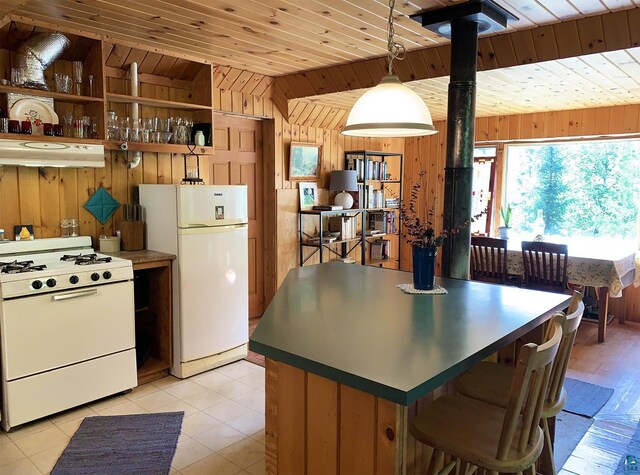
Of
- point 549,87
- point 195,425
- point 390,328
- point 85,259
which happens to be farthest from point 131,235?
point 549,87

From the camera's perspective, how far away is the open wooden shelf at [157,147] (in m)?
3.53

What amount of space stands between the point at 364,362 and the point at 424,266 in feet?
3.40

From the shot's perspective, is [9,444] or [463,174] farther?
[463,174]

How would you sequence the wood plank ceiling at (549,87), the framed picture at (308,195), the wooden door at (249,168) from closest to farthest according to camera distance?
the wood plank ceiling at (549,87)
the wooden door at (249,168)
the framed picture at (308,195)

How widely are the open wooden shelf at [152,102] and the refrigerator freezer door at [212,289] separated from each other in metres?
1.00

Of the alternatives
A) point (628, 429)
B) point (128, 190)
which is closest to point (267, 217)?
point (128, 190)

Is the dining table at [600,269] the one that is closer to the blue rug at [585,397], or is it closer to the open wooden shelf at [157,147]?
the blue rug at [585,397]

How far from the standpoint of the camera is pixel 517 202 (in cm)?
626

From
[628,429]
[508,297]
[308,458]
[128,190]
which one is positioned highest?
[128,190]

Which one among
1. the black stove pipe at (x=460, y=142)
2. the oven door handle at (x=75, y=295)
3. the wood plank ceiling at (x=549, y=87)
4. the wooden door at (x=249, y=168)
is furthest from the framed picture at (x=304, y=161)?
the oven door handle at (x=75, y=295)

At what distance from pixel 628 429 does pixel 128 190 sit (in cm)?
378

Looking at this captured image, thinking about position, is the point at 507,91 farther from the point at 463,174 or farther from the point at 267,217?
the point at 267,217

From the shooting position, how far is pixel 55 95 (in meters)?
3.17

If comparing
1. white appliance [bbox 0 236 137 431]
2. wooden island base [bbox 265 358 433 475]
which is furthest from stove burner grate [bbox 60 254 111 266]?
wooden island base [bbox 265 358 433 475]
